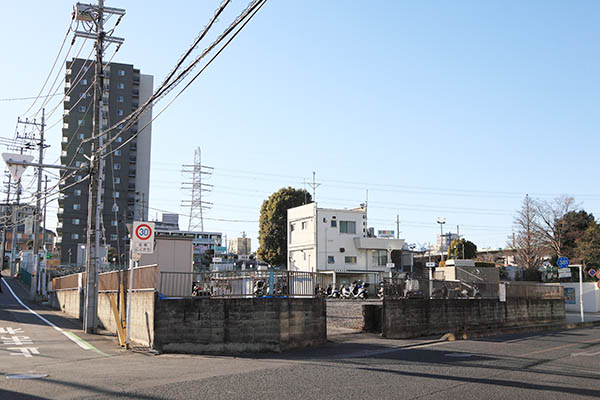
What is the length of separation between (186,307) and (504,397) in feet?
30.9

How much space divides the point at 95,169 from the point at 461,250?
64.8 metres

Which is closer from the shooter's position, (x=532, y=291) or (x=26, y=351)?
(x=26, y=351)

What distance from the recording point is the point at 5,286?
52.1 m

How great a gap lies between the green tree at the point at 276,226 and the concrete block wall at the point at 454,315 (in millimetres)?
39009

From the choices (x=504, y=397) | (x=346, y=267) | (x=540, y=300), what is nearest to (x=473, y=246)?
(x=346, y=267)

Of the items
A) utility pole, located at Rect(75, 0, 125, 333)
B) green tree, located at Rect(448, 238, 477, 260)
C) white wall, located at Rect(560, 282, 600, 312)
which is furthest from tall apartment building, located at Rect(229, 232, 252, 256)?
utility pole, located at Rect(75, 0, 125, 333)

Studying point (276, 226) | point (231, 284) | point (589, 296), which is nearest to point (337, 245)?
point (276, 226)

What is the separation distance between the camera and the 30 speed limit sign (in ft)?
52.5

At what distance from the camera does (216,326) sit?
608 inches

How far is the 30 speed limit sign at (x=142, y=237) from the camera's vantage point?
16.0 meters

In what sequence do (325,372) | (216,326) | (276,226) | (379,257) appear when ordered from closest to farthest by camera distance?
1. (325,372)
2. (216,326)
3. (379,257)
4. (276,226)

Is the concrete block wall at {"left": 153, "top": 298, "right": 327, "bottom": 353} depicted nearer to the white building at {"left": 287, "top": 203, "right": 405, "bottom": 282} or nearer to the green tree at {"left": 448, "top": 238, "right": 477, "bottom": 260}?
the white building at {"left": 287, "top": 203, "right": 405, "bottom": 282}

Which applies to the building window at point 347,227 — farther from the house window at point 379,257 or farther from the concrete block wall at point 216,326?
the concrete block wall at point 216,326

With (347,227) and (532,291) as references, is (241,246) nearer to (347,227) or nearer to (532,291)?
(347,227)
